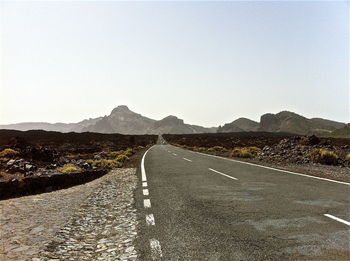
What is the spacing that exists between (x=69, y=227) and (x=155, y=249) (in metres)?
2.21

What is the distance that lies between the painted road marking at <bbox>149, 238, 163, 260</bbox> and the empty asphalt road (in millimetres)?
14

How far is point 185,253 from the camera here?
4.42 metres

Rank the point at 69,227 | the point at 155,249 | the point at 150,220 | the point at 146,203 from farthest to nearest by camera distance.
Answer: the point at 146,203 → the point at 150,220 → the point at 69,227 → the point at 155,249

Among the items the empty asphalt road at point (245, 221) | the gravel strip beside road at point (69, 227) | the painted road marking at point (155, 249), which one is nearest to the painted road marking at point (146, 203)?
the empty asphalt road at point (245, 221)

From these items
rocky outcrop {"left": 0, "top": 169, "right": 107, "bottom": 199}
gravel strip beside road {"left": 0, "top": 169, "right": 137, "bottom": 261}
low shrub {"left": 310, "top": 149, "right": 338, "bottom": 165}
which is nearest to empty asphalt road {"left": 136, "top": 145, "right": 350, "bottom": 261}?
gravel strip beside road {"left": 0, "top": 169, "right": 137, "bottom": 261}

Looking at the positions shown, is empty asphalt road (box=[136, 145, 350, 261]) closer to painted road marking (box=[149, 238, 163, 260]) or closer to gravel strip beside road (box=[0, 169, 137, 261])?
painted road marking (box=[149, 238, 163, 260])

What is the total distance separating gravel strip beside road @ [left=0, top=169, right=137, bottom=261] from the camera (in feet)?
15.3

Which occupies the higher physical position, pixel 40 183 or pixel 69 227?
pixel 69 227

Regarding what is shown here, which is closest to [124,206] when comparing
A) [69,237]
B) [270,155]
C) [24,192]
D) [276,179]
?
[69,237]

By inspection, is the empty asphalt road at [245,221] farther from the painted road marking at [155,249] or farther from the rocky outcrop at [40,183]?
the rocky outcrop at [40,183]

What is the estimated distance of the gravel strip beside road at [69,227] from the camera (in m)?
4.66

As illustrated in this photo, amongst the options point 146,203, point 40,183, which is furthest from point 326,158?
point 40,183

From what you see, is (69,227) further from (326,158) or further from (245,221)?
(326,158)

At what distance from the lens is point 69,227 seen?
19.5 feet
